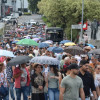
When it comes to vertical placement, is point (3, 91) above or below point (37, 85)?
below

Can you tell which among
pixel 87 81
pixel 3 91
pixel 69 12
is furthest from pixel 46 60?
pixel 69 12

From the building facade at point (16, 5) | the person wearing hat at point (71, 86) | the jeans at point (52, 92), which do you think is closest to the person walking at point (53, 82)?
the jeans at point (52, 92)

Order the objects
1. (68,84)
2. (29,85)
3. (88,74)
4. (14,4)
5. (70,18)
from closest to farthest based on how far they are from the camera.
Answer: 1. (68,84)
2. (88,74)
3. (29,85)
4. (70,18)
5. (14,4)

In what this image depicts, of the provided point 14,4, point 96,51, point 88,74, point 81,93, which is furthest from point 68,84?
point 14,4

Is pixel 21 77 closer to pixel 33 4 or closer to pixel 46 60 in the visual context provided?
pixel 46 60

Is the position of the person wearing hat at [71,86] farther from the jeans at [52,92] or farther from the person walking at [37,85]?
the jeans at [52,92]

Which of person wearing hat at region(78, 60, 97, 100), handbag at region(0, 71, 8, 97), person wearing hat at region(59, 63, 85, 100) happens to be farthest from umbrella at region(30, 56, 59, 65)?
person wearing hat at region(59, 63, 85, 100)

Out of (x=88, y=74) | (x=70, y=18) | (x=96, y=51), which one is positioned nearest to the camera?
(x=88, y=74)

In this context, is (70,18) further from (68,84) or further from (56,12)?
(68,84)

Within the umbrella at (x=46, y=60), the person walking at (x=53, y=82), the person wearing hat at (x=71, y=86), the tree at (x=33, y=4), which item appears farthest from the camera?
the tree at (x=33, y=4)

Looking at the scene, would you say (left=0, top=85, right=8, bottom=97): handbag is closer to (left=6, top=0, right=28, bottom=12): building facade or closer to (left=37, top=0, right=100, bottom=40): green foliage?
(left=37, top=0, right=100, bottom=40): green foliage

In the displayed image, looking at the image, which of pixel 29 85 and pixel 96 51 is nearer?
pixel 29 85

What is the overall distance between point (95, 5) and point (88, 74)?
32.4 metres

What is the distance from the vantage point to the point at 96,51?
15.9 meters
